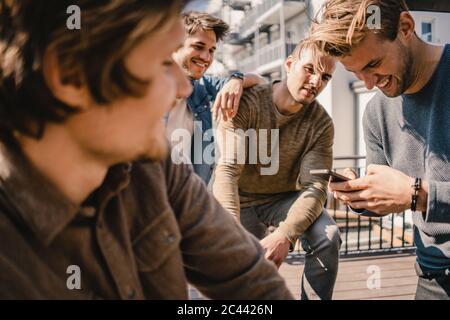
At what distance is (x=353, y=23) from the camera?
1.86m

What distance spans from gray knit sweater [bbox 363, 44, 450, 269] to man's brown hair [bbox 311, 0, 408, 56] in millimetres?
272

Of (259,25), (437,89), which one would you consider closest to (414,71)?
(437,89)

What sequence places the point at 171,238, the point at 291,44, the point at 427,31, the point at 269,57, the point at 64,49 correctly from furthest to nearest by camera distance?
1. the point at 269,57
2. the point at 291,44
3. the point at 427,31
4. the point at 171,238
5. the point at 64,49

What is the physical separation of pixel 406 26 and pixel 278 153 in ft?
3.39

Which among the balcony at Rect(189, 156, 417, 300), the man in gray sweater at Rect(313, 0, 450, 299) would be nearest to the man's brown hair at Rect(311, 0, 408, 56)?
the man in gray sweater at Rect(313, 0, 450, 299)

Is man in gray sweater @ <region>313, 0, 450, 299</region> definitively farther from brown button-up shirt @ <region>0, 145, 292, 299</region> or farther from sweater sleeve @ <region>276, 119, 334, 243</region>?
brown button-up shirt @ <region>0, 145, 292, 299</region>

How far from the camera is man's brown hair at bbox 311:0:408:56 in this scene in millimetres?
1869

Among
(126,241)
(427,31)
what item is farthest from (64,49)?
(427,31)

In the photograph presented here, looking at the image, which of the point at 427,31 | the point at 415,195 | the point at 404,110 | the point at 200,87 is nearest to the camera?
the point at 415,195

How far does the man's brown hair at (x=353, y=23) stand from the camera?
73.6 inches

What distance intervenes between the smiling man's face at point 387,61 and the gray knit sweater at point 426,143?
0.10 meters

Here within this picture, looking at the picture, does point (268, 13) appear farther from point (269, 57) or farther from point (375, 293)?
point (375, 293)

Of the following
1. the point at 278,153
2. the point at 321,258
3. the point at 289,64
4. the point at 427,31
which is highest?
the point at 427,31
